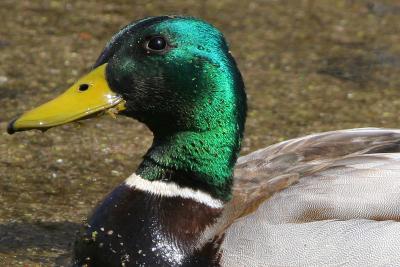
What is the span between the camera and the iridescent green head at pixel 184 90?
4062 millimetres

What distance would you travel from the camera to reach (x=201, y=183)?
13.7 feet

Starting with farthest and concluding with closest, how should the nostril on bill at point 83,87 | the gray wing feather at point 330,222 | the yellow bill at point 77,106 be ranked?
the nostril on bill at point 83,87, the yellow bill at point 77,106, the gray wing feather at point 330,222

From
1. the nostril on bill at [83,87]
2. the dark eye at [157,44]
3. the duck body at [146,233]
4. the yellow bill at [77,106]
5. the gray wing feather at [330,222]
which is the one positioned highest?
the dark eye at [157,44]

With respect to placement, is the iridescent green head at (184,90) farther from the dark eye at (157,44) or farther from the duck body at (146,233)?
the duck body at (146,233)

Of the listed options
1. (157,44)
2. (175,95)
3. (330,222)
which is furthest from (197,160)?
(330,222)

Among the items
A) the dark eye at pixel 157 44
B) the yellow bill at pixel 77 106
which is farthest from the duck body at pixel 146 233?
the dark eye at pixel 157 44

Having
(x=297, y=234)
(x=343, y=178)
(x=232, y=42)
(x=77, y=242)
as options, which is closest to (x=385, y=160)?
(x=343, y=178)

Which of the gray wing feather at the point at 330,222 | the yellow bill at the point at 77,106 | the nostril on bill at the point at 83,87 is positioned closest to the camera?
the gray wing feather at the point at 330,222

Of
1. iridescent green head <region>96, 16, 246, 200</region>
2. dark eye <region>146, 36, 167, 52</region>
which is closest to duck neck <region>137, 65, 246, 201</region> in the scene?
iridescent green head <region>96, 16, 246, 200</region>

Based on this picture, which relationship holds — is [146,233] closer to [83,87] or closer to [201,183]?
[201,183]

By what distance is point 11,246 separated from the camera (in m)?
4.73

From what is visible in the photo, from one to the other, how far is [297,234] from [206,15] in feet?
14.7

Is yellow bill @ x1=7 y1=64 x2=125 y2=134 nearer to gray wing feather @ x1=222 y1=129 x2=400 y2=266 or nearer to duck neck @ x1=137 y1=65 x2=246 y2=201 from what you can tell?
duck neck @ x1=137 y1=65 x2=246 y2=201

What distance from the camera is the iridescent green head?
4.06 metres
